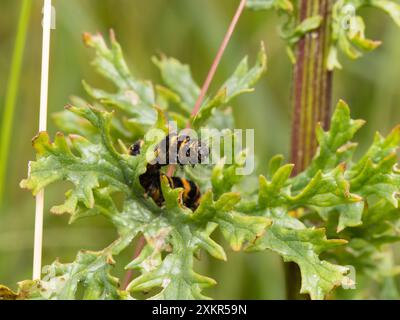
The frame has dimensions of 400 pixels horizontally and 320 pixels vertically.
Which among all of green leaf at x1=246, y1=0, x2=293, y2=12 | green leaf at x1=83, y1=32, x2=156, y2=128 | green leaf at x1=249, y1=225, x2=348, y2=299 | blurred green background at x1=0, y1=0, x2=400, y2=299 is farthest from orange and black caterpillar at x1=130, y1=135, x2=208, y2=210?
blurred green background at x1=0, y1=0, x2=400, y2=299

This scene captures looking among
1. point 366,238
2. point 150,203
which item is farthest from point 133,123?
point 366,238

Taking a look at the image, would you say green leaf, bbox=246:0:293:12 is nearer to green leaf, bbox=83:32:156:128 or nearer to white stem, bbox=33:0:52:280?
green leaf, bbox=83:32:156:128

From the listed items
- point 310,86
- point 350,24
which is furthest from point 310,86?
point 350,24

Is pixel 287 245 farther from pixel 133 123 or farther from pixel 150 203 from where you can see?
pixel 133 123

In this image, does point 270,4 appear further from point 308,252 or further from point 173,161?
point 308,252

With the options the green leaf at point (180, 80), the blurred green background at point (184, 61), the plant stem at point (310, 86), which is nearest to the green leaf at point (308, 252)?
the plant stem at point (310, 86)

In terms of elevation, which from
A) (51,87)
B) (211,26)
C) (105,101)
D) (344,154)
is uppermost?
(211,26)
